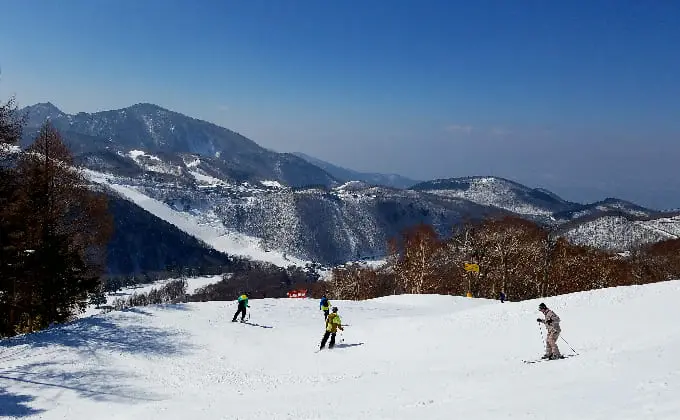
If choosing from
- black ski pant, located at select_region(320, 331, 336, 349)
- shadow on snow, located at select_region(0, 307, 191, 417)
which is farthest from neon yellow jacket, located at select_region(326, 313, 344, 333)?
shadow on snow, located at select_region(0, 307, 191, 417)

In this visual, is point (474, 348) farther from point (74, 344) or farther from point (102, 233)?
point (102, 233)

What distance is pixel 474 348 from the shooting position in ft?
75.1

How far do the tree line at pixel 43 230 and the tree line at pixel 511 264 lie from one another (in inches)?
1407

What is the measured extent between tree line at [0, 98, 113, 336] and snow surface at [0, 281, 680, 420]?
5.42m

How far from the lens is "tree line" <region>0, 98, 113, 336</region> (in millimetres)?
27141

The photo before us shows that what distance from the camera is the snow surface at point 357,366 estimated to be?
43.4 feet

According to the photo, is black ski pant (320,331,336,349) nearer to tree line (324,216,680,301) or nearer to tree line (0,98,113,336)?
tree line (0,98,113,336)

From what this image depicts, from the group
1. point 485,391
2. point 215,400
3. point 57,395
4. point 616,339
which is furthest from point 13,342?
point 616,339

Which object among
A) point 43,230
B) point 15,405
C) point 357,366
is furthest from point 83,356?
point 43,230

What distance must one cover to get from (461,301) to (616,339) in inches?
832

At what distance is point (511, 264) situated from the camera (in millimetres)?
59750

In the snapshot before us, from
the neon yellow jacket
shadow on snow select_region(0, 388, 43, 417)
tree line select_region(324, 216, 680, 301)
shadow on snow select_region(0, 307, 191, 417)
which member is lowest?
shadow on snow select_region(0, 388, 43, 417)

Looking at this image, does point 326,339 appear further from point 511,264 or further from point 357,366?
point 511,264

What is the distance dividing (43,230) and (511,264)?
4909 centimetres
